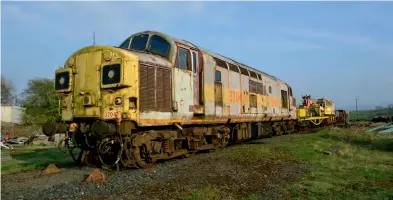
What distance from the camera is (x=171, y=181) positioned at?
7750 millimetres

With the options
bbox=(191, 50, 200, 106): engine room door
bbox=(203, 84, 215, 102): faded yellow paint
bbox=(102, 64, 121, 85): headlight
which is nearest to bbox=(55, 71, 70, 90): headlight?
bbox=(102, 64, 121, 85): headlight

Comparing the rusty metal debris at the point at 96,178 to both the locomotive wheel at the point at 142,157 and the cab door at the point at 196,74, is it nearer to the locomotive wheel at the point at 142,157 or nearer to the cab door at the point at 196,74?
the locomotive wheel at the point at 142,157

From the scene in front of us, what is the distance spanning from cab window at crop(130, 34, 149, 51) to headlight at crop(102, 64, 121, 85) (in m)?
2.12

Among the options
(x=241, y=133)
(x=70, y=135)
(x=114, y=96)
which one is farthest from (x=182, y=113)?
(x=241, y=133)

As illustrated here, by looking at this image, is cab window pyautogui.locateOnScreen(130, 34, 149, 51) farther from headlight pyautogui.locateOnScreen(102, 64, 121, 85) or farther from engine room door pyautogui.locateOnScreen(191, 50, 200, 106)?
headlight pyautogui.locateOnScreen(102, 64, 121, 85)

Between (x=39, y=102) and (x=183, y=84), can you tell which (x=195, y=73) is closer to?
(x=183, y=84)

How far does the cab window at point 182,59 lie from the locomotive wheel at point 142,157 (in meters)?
2.95

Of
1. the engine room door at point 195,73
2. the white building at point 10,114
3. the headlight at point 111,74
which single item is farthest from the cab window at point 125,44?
the white building at point 10,114

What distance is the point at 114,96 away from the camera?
920 cm

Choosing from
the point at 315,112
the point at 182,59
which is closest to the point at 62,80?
the point at 182,59

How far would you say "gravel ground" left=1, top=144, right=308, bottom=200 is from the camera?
264 inches

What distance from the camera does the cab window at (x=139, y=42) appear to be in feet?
36.8

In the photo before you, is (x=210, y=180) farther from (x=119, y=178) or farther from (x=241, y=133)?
(x=241, y=133)

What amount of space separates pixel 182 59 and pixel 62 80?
12.4 ft
